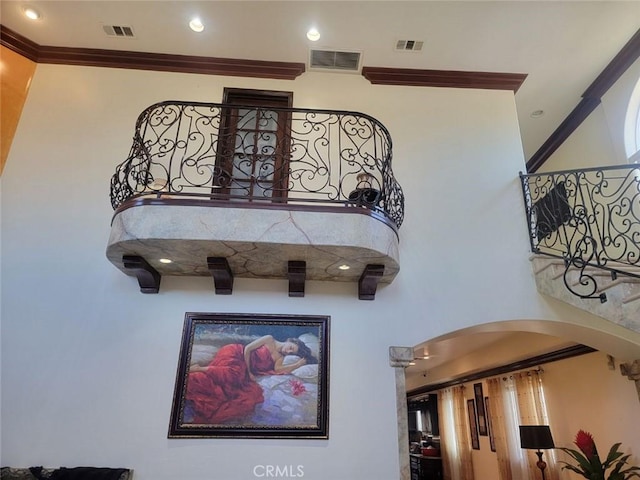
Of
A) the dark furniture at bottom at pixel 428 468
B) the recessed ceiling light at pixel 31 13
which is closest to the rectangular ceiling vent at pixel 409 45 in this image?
the recessed ceiling light at pixel 31 13

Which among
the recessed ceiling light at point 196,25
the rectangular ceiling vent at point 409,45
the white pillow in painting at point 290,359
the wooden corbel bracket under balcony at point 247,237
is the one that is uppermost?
the recessed ceiling light at point 196,25

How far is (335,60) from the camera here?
4902 mm

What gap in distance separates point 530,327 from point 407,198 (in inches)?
72.8

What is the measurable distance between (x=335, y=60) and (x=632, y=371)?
4797 millimetres

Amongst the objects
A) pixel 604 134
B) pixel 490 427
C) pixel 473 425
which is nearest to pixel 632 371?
pixel 604 134

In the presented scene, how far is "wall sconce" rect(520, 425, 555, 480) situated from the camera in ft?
16.4

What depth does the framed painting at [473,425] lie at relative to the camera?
25.2 feet

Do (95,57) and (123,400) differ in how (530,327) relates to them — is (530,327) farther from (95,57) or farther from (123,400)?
(95,57)

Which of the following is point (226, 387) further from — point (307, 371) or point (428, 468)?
point (428, 468)

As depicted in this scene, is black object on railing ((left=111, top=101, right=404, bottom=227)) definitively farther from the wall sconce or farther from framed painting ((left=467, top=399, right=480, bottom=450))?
framed painting ((left=467, top=399, right=480, bottom=450))

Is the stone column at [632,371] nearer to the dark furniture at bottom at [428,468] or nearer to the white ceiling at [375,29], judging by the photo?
the white ceiling at [375,29]

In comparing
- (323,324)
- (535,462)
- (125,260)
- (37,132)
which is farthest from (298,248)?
(535,462)

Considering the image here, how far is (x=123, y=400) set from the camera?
339cm

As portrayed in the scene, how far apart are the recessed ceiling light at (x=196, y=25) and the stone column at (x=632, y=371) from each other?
5.97 meters
